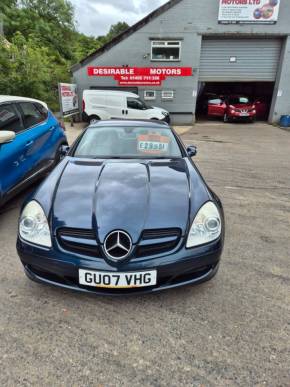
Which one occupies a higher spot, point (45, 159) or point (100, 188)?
point (100, 188)

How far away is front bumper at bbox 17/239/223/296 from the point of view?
1.97 metres

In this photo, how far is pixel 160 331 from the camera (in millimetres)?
2039

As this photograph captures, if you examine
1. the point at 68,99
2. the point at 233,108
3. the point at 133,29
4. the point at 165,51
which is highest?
the point at 133,29

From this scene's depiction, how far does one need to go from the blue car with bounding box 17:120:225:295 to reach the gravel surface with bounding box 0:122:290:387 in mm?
274

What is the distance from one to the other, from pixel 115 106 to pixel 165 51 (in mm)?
4461

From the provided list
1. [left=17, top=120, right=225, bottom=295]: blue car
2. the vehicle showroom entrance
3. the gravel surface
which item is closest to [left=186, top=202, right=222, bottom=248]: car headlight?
[left=17, top=120, right=225, bottom=295]: blue car

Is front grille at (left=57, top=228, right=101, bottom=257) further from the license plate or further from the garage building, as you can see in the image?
the garage building

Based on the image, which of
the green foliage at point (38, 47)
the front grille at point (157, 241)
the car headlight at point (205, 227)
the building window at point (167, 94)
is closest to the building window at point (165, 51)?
the building window at point (167, 94)

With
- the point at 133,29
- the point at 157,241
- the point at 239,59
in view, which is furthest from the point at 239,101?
the point at 157,241

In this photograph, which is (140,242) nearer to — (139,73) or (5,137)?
(5,137)

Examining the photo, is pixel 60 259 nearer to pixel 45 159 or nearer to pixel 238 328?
pixel 238 328

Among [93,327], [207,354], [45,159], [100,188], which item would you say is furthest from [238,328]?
[45,159]

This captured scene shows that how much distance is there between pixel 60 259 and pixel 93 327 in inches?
22.6

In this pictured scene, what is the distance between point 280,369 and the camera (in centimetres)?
176
